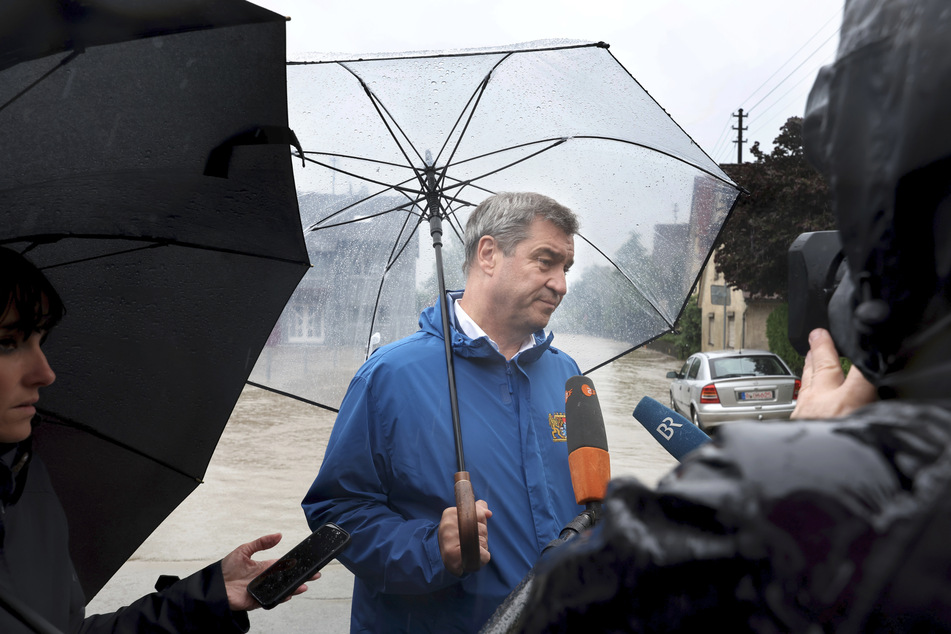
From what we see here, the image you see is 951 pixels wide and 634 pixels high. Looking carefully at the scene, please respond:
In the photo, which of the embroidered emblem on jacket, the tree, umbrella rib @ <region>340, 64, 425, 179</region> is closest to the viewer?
the embroidered emblem on jacket

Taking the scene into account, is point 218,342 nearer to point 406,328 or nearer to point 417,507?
point 417,507

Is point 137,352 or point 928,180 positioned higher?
point 928,180

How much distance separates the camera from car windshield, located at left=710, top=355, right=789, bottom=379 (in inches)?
465

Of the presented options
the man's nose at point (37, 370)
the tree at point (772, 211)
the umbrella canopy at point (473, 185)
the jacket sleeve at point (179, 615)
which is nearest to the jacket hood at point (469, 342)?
the umbrella canopy at point (473, 185)

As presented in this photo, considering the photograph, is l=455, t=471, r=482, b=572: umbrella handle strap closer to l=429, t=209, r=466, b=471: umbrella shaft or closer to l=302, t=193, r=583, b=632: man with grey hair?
l=302, t=193, r=583, b=632: man with grey hair

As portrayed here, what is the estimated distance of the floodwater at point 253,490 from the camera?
225 inches

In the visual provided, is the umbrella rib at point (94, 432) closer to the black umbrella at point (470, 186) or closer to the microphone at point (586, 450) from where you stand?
the black umbrella at point (470, 186)

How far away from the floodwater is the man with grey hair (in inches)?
12.6

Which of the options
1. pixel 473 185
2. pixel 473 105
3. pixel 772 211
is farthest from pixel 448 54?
pixel 772 211

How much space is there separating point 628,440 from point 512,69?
7.29 metres

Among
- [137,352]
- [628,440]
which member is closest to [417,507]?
[137,352]

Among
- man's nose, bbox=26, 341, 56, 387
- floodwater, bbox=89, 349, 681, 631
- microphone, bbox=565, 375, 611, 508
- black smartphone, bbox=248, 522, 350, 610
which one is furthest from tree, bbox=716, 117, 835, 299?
man's nose, bbox=26, 341, 56, 387

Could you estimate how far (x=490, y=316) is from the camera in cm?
254

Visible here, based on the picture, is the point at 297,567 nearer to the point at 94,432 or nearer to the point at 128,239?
the point at 94,432
